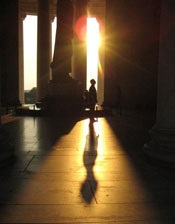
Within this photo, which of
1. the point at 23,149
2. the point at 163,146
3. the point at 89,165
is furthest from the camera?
the point at 23,149

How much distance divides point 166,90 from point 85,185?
5.19m

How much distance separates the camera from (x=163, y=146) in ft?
40.9

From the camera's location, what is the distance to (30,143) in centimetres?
1636

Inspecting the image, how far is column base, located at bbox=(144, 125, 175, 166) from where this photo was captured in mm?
12123

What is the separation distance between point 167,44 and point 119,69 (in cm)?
3048

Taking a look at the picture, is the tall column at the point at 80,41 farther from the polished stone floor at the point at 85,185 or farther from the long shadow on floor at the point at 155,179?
the polished stone floor at the point at 85,185

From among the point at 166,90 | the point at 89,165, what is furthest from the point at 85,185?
the point at 166,90

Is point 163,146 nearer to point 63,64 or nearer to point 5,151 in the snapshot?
point 5,151

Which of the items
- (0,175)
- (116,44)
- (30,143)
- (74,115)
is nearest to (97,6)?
(116,44)

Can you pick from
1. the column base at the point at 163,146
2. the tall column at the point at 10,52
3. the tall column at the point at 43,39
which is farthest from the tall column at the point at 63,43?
the column base at the point at 163,146

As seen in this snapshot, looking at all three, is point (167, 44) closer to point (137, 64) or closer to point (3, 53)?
point (137, 64)

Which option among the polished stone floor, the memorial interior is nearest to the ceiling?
the memorial interior

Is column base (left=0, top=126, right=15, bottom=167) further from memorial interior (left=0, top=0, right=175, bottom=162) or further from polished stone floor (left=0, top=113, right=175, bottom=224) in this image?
memorial interior (left=0, top=0, right=175, bottom=162)

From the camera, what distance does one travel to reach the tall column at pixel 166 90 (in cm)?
1233
